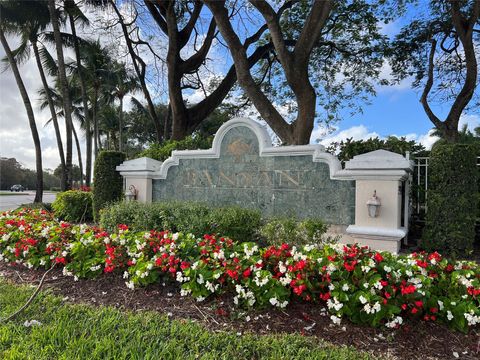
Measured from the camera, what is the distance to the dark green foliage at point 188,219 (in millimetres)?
5328

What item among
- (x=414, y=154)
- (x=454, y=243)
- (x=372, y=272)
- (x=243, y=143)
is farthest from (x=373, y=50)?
(x=372, y=272)

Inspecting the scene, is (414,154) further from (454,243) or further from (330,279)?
(330,279)

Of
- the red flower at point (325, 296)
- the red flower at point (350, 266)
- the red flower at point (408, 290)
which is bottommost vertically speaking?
the red flower at point (325, 296)

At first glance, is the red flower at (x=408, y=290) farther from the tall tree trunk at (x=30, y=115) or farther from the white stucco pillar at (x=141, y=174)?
the tall tree trunk at (x=30, y=115)

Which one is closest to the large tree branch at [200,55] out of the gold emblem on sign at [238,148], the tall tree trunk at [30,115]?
the tall tree trunk at [30,115]

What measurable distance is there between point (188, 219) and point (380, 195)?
3533 mm

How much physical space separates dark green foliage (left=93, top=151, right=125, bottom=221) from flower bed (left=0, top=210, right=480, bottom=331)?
4.82 m

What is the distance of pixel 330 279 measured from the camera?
121 inches

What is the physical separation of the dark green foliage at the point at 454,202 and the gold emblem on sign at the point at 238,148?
3.86m

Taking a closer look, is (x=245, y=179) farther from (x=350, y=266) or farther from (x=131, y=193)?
(x=350, y=266)

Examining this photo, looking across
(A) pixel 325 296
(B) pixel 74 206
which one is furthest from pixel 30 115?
(A) pixel 325 296

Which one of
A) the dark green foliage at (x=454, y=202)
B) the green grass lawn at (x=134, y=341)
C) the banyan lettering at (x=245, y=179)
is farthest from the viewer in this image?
the banyan lettering at (x=245, y=179)

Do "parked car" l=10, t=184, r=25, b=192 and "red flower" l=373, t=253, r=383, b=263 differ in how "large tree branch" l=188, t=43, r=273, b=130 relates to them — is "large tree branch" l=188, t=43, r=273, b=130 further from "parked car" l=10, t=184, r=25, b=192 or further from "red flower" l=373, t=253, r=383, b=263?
"parked car" l=10, t=184, r=25, b=192

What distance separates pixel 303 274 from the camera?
10.2 ft
